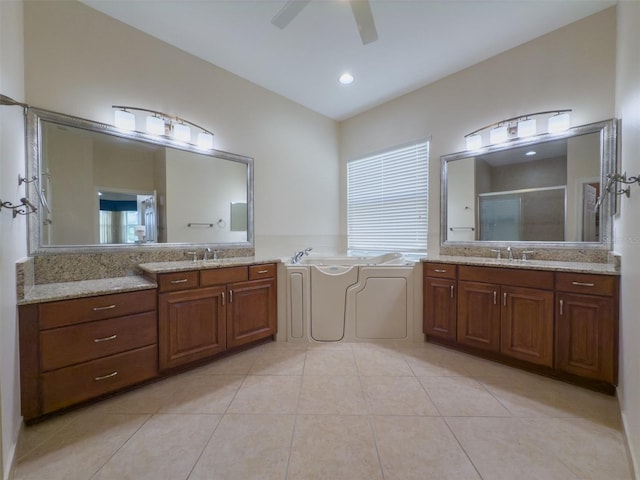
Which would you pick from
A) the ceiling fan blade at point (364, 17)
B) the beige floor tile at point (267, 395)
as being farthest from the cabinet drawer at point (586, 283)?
the ceiling fan blade at point (364, 17)

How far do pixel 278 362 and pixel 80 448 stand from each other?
1241mm

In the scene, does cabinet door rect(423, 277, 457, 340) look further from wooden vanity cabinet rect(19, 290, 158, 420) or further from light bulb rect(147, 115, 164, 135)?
light bulb rect(147, 115, 164, 135)

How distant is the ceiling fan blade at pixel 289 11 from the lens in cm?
156

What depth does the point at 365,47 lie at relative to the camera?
2.41 metres

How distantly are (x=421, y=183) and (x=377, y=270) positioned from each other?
1252mm

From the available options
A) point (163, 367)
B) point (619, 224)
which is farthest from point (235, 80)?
point (619, 224)

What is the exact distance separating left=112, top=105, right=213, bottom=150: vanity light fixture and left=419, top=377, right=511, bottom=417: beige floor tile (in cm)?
282

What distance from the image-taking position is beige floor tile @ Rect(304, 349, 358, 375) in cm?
208

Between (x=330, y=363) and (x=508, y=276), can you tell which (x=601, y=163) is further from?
(x=330, y=363)

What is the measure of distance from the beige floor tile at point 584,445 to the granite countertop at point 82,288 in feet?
8.18

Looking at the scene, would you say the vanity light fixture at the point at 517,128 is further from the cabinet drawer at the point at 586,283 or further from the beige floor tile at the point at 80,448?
the beige floor tile at the point at 80,448

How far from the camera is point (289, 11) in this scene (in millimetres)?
1649

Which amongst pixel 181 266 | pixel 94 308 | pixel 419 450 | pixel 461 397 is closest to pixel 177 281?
pixel 181 266

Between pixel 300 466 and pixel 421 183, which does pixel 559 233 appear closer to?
pixel 421 183
